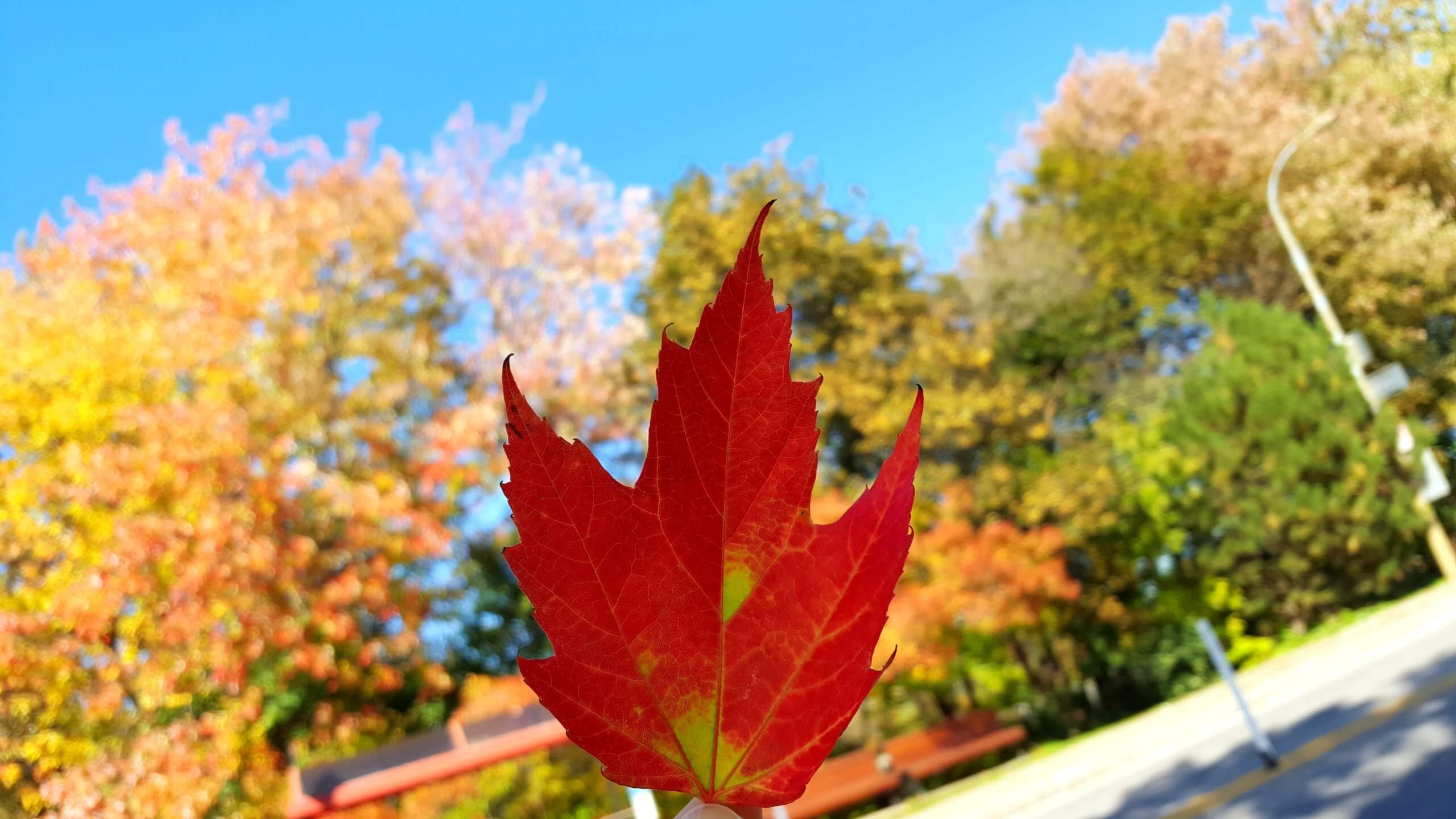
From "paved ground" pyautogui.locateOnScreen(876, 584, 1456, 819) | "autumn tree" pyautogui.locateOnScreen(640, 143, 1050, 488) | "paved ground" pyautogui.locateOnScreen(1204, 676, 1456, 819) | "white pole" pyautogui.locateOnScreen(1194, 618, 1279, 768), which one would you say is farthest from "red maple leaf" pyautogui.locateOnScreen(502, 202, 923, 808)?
"autumn tree" pyautogui.locateOnScreen(640, 143, 1050, 488)

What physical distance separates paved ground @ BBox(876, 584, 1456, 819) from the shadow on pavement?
13 mm

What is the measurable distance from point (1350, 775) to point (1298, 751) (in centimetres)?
96

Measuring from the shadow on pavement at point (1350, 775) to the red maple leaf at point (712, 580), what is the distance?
5706 millimetres

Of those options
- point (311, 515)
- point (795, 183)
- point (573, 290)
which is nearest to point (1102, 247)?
point (795, 183)

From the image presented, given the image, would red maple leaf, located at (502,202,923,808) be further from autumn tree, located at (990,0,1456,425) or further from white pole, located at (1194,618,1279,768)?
autumn tree, located at (990,0,1456,425)

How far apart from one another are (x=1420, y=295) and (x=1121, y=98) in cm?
591

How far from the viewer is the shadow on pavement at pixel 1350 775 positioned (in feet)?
17.0

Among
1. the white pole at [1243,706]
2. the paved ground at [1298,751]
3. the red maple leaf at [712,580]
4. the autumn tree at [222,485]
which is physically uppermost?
the autumn tree at [222,485]

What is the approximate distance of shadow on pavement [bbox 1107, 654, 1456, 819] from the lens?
520 centimetres

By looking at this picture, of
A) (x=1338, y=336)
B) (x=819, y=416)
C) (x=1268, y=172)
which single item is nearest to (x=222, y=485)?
(x=819, y=416)

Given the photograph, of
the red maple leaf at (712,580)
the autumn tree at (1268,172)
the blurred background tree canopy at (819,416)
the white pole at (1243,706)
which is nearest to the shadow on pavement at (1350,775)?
the white pole at (1243,706)

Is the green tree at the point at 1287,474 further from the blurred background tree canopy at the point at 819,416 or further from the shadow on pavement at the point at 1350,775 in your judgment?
the shadow on pavement at the point at 1350,775

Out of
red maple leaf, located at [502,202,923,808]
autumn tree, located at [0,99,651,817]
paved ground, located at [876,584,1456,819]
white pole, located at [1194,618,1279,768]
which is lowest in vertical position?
paved ground, located at [876,584,1456,819]

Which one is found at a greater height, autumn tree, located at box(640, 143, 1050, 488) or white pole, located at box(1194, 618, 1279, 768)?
autumn tree, located at box(640, 143, 1050, 488)
